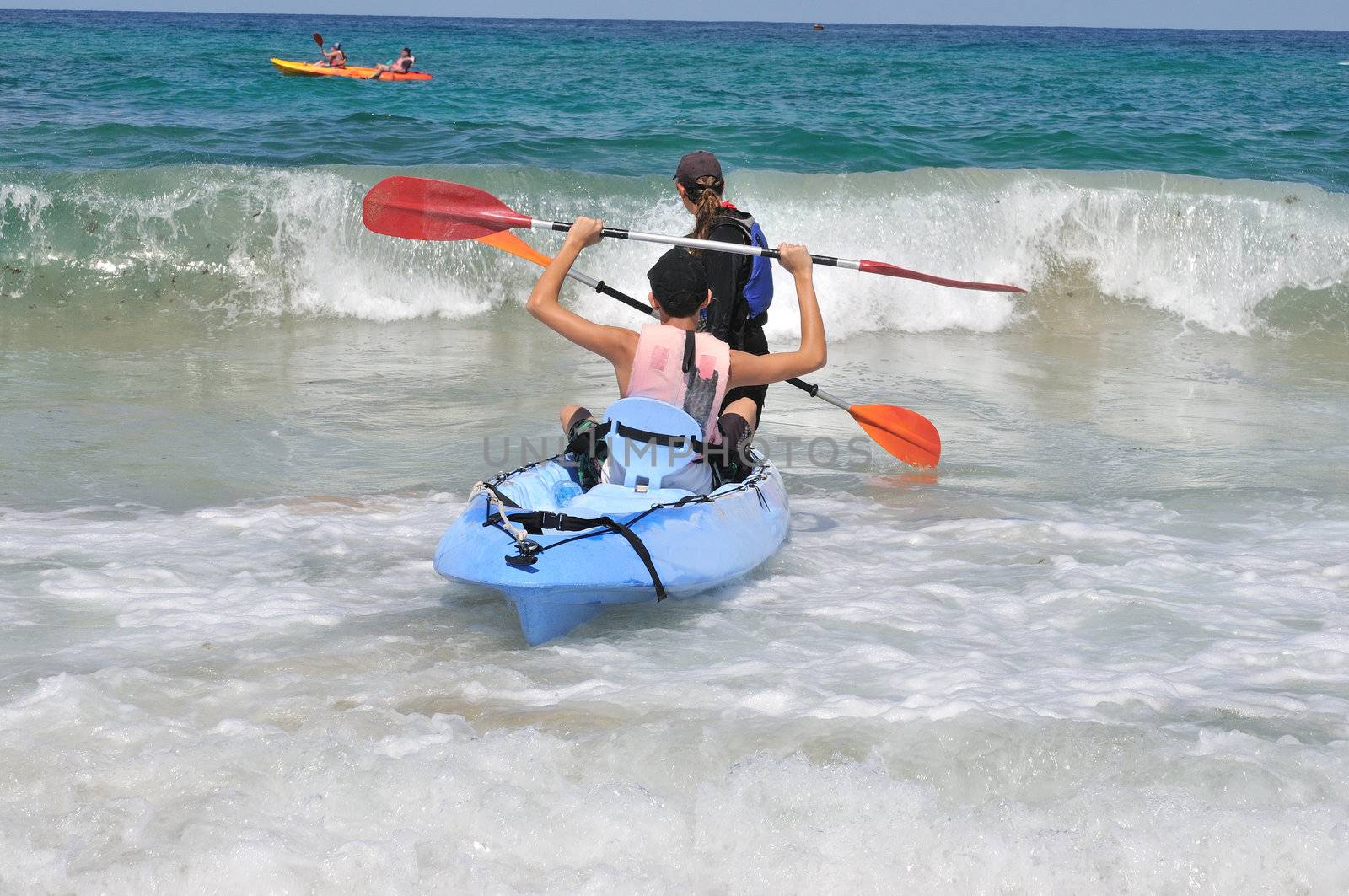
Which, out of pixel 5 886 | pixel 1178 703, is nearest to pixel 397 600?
pixel 5 886

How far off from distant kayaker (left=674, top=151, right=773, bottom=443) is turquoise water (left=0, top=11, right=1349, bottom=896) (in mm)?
793

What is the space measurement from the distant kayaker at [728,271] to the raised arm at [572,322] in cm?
57

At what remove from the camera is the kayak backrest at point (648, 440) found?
3.81m

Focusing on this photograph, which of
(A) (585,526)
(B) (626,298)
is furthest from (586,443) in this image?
(B) (626,298)

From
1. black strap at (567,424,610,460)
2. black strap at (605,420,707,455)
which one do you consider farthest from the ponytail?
black strap at (605,420,707,455)

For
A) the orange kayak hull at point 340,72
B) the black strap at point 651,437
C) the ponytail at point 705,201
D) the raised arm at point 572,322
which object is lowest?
the black strap at point 651,437

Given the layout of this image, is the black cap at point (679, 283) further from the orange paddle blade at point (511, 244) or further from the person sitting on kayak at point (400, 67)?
the person sitting on kayak at point (400, 67)

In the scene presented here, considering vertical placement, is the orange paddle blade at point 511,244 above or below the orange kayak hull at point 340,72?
below

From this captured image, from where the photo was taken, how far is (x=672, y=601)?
3.97 meters

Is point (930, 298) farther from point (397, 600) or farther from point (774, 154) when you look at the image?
point (397, 600)

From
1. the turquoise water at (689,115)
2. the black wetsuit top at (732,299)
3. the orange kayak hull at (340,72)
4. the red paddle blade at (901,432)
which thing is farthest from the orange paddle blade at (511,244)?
the orange kayak hull at (340,72)

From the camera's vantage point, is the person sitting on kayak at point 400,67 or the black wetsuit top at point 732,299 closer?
the black wetsuit top at point 732,299

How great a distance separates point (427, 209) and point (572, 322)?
5.53ft

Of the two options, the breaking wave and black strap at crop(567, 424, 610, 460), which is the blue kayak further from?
the breaking wave
